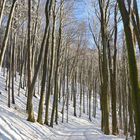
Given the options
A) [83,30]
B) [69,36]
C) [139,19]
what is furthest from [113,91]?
[83,30]

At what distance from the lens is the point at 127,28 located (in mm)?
11164

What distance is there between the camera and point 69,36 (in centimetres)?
4347

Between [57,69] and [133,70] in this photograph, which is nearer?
[133,70]

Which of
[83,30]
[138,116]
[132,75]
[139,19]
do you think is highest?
[83,30]

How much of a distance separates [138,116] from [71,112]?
40694 mm

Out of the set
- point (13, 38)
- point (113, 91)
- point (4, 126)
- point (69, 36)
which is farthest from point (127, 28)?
point (69, 36)

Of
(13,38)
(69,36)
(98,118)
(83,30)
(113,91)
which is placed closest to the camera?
(113,91)

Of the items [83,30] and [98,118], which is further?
[98,118]

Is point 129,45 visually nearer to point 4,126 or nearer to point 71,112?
point 4,126

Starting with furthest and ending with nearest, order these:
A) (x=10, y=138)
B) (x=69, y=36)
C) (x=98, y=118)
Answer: (x=98, y=118), (x=69, y=36), (x=10, y=138)

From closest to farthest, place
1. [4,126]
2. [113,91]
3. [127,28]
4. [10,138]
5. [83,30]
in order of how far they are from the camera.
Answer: [127,28]
[10,138]
[4,126]
[113,91]
[83,30]

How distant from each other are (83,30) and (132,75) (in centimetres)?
3589

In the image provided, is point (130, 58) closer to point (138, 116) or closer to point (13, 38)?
point (138, 116)

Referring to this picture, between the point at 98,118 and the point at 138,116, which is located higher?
the point at 138,116
